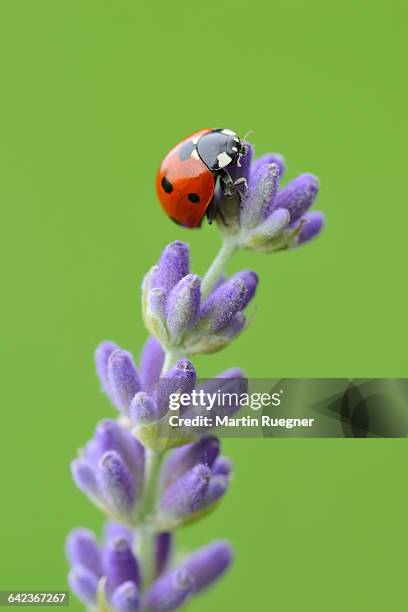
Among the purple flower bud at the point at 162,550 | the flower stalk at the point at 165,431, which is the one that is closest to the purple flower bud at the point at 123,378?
the flower stalk at the point at 165,431

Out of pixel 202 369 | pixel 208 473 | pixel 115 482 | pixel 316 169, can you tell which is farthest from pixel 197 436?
pixel 316 169

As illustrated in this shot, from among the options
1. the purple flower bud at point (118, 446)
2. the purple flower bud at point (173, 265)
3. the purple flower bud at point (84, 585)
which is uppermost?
the purple flower bud at point (173, 265)

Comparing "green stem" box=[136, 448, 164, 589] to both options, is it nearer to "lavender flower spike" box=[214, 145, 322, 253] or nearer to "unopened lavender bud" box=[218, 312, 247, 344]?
"unopened lavender bud" box=[218, 312, 247, 344]

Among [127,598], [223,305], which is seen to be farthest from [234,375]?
[127,598]

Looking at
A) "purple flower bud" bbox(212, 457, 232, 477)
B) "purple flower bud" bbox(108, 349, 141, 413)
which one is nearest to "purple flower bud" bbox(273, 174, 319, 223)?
"purple flower bud" bbox(108, 349, 141, 413)

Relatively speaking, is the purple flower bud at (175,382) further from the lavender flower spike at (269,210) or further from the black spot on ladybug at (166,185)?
the black spot on ladybug at (166,185)

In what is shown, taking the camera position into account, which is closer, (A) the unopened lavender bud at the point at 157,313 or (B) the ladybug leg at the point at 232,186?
(A) the unopened lavender bud at the point at 157,313

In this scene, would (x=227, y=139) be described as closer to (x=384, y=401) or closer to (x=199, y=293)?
(x=199, y=293)
